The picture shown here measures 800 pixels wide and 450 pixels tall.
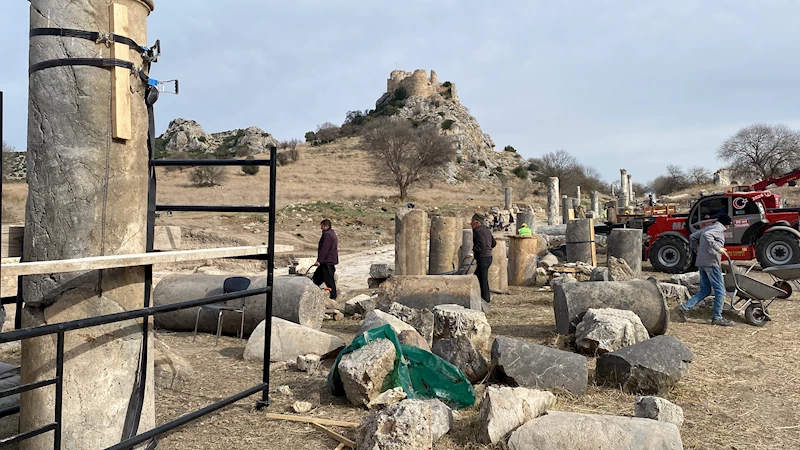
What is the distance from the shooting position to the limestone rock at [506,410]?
4105mm

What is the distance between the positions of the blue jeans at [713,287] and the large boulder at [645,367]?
353 cm

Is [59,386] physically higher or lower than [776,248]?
lower

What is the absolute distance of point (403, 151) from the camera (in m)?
43.6

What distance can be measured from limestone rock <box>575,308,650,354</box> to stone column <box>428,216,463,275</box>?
18.0 feet

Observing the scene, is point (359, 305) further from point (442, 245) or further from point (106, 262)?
point (106, 262)

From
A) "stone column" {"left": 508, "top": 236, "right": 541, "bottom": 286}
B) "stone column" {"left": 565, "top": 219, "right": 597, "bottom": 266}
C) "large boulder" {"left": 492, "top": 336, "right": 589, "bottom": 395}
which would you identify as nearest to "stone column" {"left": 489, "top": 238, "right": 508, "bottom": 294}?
"stone column" {"left": 508, "top": 236, "right": 541, "bottom": 286}

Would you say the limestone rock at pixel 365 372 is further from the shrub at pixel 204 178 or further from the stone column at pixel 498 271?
the shrub at pixel 204 178

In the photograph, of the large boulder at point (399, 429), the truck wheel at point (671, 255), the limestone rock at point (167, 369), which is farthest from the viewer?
the truck wheel at point (671, 255)

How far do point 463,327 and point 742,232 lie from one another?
1038 cm

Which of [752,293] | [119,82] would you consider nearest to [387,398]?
[119,82]

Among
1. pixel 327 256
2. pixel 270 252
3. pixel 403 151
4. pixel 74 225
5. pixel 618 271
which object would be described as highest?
pixel 403 151

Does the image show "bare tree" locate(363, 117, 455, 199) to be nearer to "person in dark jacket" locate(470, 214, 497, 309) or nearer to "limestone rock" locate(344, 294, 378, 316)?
"person in dark jacket" locate(470, 214, 497, 309)

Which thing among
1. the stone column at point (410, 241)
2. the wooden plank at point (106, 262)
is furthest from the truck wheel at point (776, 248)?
the wooden plank at point (106, 262)

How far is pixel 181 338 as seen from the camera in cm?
776
